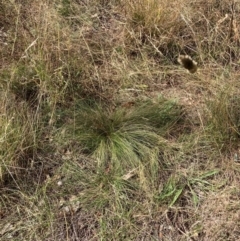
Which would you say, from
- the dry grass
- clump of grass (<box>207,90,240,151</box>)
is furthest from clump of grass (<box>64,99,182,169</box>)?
clump of grass (<box>207,90,240,151</box>)

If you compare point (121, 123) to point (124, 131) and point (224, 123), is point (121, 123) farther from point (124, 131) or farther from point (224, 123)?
point (224, 123)

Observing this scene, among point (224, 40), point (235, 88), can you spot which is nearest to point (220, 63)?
point (224, 40)

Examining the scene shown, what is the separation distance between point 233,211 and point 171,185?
34 centimetres

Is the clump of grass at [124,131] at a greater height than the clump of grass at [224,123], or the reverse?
the clump of grass at [224,123]

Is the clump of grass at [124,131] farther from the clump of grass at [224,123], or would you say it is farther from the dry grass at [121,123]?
the clump of grass at [224,123]

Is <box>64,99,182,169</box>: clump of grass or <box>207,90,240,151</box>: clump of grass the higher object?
<box>207,90,240,151</box>: clump of grass

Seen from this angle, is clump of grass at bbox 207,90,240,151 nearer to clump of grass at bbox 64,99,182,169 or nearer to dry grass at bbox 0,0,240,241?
dry grass at bbox 0,0,240,241

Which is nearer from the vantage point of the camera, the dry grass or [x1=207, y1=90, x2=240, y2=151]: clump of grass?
the dry grass

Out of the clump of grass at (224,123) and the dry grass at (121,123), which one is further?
the clump of grass at (224,123)

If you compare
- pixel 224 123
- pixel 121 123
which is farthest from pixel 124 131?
pixel 224 123

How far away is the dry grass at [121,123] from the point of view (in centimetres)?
220

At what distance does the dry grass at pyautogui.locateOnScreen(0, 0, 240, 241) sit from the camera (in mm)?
2197

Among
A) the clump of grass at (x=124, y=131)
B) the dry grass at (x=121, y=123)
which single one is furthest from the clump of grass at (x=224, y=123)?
the clump of grass at (x=124, y=131)

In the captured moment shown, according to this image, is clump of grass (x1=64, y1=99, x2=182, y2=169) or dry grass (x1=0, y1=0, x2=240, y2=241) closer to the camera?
dry grass (x1=0, y1=0, x2=240, y2=241)
